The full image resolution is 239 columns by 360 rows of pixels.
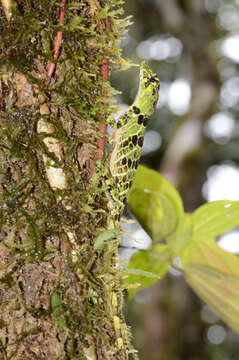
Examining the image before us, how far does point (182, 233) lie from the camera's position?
1211mm

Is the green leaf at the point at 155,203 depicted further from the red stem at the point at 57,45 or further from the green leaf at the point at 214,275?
the red stem at the point at 57,45

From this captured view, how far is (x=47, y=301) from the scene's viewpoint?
2.03 feet

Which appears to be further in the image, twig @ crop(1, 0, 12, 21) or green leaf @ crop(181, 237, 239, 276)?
green leaf @ crop(181, 237, 239, 276)

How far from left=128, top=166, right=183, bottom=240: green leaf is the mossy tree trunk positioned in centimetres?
47

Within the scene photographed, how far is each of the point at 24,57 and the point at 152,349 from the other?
330 centimetres

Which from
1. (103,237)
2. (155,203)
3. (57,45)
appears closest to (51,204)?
(103,237)

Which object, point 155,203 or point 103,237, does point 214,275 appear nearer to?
point 155,203

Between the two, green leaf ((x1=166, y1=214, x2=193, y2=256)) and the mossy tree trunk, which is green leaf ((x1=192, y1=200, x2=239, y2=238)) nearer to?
green leaf ((x1=166, y1=214, x2=193, y2=256))

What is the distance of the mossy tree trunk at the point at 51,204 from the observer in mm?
607

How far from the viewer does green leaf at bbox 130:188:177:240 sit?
1213 millimetres

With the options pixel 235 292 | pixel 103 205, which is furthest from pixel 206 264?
pixel 103 205

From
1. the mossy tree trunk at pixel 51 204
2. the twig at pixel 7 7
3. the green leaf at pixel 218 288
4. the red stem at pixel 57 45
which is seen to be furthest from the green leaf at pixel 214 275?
the twig at pixel 7 7

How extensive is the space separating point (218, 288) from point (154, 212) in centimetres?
31

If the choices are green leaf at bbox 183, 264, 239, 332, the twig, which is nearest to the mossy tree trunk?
the twig
